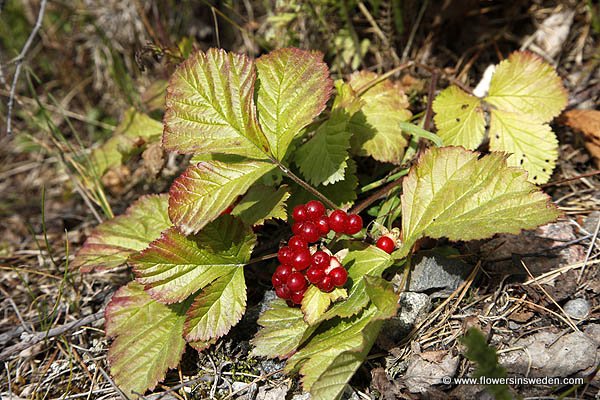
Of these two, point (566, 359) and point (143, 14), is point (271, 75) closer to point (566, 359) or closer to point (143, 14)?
point (566, 359)

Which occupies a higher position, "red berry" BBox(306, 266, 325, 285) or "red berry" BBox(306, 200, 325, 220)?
"red berry" BBox(306, 200, 325, 220)

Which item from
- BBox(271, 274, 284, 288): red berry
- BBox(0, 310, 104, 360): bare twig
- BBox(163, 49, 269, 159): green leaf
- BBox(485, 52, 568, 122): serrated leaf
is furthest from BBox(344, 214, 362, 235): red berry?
BBox(0, 310, 104, 360): bare twig

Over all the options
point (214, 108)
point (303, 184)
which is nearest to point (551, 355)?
point (303, 184)

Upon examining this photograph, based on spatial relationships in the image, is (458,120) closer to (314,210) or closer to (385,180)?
(385,180)

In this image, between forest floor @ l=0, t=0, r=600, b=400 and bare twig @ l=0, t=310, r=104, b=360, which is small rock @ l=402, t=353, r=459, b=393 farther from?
bare twig @ l=0, t=310, r=104, b=360

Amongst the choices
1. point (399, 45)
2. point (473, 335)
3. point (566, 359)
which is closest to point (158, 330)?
point (473, 335)

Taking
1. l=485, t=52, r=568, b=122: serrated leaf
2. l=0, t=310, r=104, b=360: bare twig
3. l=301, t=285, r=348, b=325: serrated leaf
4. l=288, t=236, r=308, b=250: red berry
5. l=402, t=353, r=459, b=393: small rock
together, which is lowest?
l=0, t=310, r=104, b=360: bare twig
